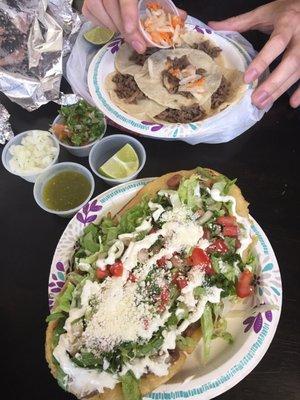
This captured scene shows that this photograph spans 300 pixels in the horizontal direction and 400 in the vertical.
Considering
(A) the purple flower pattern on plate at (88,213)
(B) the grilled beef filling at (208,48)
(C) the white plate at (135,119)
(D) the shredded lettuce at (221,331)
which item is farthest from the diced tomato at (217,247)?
(B) the grilled beef filling at (208,48)

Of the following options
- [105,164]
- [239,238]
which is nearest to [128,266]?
[239,238]

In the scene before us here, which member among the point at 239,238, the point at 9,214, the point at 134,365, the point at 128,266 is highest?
the point at 239,238

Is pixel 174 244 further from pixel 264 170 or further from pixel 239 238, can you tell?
pixel 264 170

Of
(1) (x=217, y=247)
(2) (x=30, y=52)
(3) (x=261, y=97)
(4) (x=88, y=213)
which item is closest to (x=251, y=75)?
(3) (x=261, y=97)

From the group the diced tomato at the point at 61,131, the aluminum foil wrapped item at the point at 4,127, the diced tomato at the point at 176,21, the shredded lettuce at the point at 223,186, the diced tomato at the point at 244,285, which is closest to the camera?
the diced tomato at the point at 244,285

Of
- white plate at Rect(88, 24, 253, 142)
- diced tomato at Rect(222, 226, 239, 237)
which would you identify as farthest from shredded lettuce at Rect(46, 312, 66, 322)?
white plate at Rect(88, 24, 253, 142)

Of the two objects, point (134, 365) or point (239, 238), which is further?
point (239, 238)

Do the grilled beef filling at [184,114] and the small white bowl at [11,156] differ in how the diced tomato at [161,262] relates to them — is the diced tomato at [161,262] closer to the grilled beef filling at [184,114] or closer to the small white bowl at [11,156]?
the small white bowl at [11,156]

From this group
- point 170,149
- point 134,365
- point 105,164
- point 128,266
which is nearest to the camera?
point 134,365
